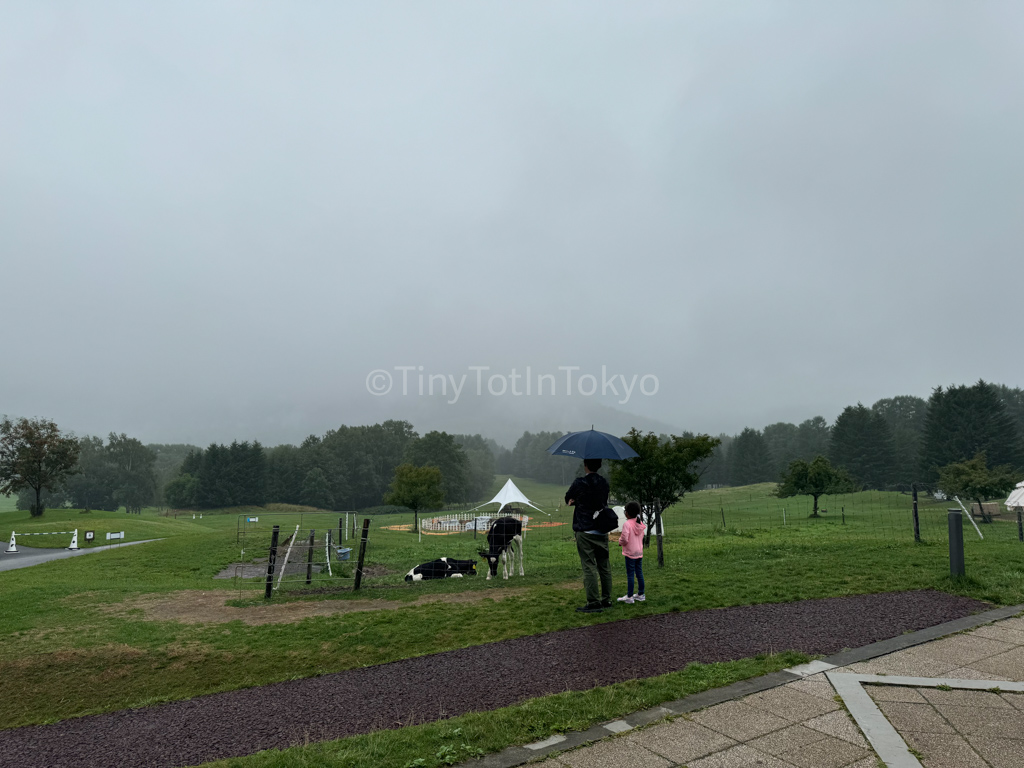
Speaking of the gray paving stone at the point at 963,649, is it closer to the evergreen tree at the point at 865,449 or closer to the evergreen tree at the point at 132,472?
the evergreen tree at the point at 865,449

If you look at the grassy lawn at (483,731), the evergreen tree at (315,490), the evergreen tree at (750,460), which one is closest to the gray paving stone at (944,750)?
the grassy lawn at (483,731)

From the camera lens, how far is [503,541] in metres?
14.7

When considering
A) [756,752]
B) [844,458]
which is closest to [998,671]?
[756,752]

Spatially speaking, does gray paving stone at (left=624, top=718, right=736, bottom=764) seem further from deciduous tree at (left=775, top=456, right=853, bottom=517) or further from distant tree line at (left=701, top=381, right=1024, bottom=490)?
distant tree line at (left=701, top=381, right=1024, bottom=490)

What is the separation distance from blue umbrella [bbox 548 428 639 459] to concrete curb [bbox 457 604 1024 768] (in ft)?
13.7

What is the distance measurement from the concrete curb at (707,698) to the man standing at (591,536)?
3.44 meters

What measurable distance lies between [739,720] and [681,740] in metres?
0.64

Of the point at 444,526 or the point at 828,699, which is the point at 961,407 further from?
the point at 828,699

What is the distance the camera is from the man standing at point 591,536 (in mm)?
8805

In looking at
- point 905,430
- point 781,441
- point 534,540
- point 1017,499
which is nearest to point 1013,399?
point 905,430

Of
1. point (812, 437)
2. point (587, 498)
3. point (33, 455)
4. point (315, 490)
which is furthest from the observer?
point (812, 437)

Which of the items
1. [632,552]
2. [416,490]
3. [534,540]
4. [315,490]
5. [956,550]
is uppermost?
[632,552]

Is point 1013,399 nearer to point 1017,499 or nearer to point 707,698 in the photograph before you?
point 1017,499

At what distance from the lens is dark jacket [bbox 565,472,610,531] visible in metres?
8.80
